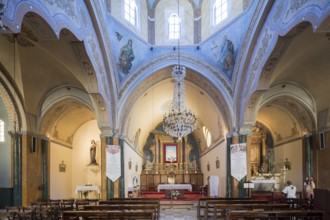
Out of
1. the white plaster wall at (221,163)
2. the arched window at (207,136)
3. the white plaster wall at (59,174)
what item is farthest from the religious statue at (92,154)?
the arched window at (207,136)

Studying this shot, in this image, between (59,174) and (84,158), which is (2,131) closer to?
(59,174)

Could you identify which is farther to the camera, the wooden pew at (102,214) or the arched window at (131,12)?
the arched window at (131,12)

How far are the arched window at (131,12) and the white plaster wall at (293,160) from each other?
11306 millimetres

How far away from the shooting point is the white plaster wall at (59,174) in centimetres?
2130

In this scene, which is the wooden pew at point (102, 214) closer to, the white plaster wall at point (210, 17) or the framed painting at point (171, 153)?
the white plaster wall at point (210, 17)

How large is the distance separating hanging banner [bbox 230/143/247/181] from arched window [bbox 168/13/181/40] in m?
6.90

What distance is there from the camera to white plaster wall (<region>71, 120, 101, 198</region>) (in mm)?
24906

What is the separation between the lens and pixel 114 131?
18047mm

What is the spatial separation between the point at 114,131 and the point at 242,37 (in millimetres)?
7151

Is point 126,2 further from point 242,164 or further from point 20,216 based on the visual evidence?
point 20,216

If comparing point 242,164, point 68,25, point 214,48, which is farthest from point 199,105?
point 68,25

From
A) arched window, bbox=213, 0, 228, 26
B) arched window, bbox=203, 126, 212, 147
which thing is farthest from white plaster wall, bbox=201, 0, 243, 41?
arched window, bbox=203, 126, 212, 147

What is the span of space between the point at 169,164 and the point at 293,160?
1089cm

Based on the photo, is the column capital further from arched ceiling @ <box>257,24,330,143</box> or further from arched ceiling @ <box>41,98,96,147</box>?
arched ceiling @ <box>41,98,96,147</box>
